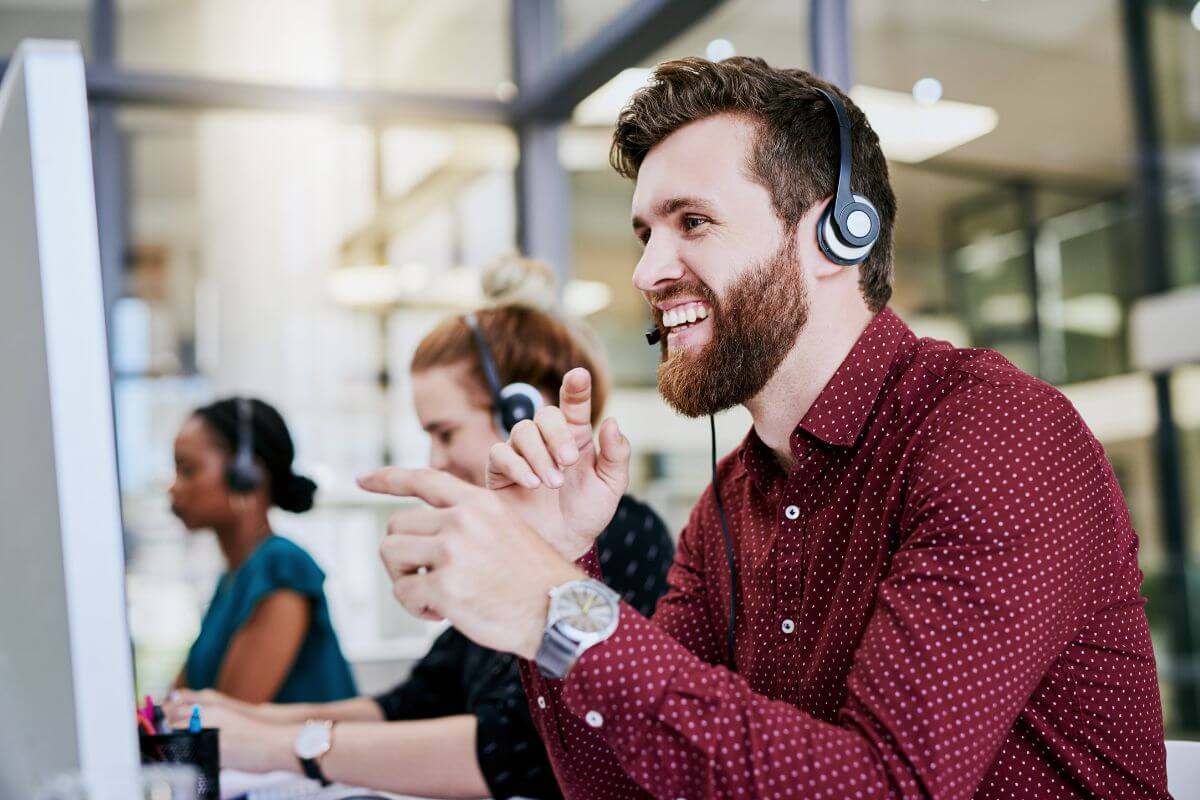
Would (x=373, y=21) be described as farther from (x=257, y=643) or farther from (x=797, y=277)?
(x=797, y=277)

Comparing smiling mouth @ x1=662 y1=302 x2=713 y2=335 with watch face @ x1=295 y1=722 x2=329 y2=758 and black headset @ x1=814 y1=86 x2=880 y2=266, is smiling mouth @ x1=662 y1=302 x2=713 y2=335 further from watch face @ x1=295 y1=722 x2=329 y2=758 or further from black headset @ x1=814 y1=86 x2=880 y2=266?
watch face @ x1=295 y1=722 x2=329 y2=758

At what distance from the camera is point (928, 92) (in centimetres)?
250

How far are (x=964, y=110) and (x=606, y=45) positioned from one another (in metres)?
1.09

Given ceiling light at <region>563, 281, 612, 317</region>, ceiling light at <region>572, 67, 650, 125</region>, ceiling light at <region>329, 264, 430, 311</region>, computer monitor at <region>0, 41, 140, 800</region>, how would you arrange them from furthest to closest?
ceiling light at <region>329, 264, 430, 311</region>
ceiling light at <region>563, 281, 612, 317</region>
ceiling light at <region>572, 67, 650, 125</region>
computer monitor at <region>0, 41, 140, 800</region>

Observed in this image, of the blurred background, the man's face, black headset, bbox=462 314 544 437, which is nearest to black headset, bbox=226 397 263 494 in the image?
the blurred background

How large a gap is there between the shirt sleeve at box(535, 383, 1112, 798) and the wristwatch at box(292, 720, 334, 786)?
0.90 meters

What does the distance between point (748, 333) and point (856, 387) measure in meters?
0.13

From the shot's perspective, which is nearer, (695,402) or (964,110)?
(695,402)

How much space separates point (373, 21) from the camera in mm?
3863

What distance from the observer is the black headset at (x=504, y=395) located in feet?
5.74

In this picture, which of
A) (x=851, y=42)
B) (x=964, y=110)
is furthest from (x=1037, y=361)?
(x=851, y=42)

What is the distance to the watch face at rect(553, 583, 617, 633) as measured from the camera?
838 mm

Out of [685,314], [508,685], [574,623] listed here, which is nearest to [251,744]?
[508,685]

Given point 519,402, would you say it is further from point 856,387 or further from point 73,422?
point 73,422
